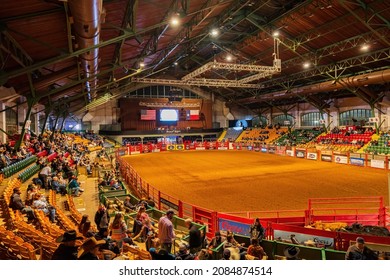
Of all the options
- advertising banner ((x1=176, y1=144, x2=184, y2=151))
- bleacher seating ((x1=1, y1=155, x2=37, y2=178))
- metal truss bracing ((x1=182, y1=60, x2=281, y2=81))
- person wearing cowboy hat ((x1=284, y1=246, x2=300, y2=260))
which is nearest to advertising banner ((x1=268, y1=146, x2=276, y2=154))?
metal truss bracing ((x1=182, y1=60, x2=281, y2=81))

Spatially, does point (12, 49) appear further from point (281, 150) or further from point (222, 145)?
point (222, 145)

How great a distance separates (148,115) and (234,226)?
38203 millimetres

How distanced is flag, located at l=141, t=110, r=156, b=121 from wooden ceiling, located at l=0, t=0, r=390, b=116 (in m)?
11.6

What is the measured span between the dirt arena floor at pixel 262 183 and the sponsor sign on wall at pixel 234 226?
311 cm

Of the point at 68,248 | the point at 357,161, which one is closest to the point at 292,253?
the point at 68,248

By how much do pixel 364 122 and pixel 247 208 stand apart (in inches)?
996

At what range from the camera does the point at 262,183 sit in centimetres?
1798

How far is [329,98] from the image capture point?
34.6 m

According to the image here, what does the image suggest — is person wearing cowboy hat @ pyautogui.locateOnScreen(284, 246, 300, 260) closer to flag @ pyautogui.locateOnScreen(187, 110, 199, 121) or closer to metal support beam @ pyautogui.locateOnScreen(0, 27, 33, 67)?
metal support beam @ pyautogui.locateOnScreen(0, 27, 33, 67)

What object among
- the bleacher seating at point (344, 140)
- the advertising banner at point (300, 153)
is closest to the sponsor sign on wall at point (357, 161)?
the bleacher seating at point (344, 140)

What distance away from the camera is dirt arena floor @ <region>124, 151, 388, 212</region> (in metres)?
13.8

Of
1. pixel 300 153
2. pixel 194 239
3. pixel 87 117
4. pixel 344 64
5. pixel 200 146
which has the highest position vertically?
pixel 344 64

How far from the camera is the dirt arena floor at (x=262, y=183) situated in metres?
13.8
